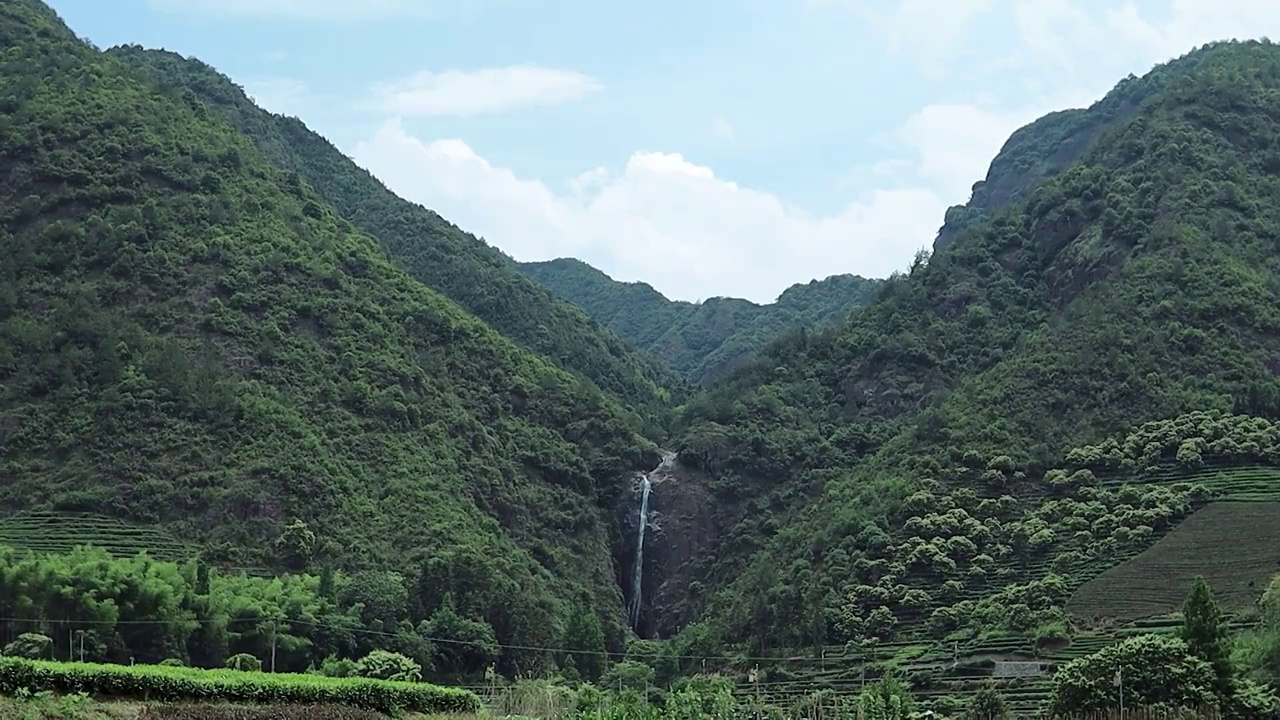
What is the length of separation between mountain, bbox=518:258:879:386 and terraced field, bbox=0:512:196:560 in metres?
68.2

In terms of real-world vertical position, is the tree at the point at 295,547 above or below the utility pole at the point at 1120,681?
above

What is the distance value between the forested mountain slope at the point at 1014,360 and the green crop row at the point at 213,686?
112 ft

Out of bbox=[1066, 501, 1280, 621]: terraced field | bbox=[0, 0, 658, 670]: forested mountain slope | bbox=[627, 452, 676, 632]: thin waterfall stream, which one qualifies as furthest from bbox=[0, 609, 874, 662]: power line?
bbox=[1066, 501, 1280, 621]: terraced field

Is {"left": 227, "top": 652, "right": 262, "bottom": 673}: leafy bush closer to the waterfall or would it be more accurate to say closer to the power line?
the power line

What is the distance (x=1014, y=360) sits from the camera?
87500 mm

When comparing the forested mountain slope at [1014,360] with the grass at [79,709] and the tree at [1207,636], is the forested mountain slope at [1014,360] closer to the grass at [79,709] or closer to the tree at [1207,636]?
the tree at [1207,636]

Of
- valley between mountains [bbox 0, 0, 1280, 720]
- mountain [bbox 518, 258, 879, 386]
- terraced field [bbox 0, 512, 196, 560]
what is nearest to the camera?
valley between mountains [bbox 0, 0, 1280, 720]

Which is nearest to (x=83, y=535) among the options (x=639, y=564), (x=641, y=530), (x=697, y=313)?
(x=639, y=564)

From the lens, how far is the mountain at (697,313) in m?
145

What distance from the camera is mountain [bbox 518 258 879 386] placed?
144750 mm

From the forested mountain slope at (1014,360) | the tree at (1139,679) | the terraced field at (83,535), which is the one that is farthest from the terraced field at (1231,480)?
the terraced field at (83,535)

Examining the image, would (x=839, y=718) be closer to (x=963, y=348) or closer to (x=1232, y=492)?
(x=1232, y=492)

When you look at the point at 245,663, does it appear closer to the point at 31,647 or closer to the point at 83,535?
the point at 31,647

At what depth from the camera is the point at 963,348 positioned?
93938 mm
